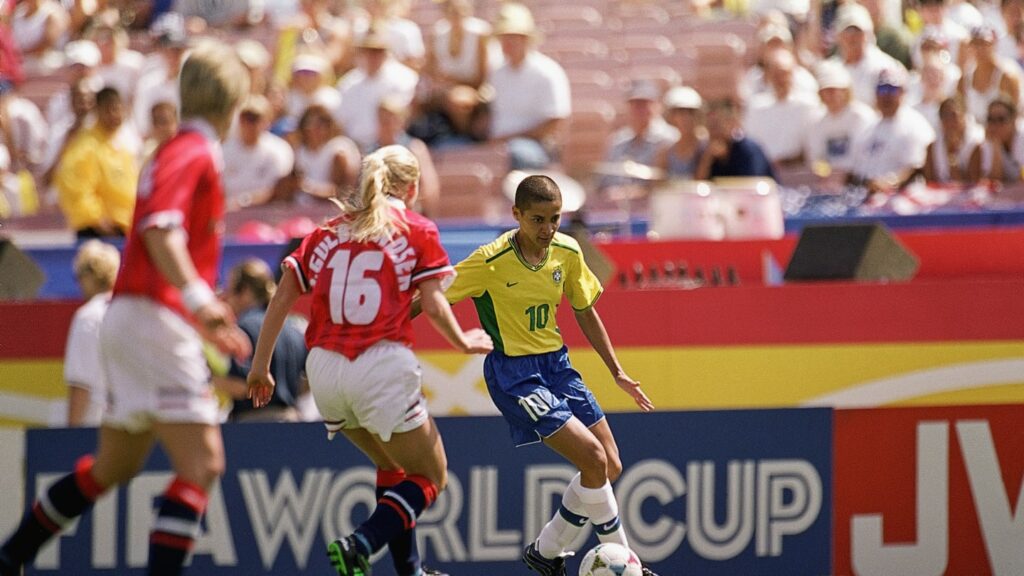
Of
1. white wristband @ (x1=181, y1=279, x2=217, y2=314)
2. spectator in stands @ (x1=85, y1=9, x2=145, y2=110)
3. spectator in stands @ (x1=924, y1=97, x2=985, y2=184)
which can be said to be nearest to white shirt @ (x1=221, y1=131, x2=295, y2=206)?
spectator in stands @ (x1=85, y1=9, x2=145, y2=110)

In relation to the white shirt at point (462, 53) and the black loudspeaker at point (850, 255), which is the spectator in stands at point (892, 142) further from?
the white shirt at point (462, 53)

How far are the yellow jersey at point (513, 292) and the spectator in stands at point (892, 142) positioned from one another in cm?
548

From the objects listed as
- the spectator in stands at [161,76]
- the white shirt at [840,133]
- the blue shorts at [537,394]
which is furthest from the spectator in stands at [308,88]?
the blue shorts at [537,394]

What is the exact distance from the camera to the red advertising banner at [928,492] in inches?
301

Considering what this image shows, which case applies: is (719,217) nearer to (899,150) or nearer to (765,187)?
(765,187)

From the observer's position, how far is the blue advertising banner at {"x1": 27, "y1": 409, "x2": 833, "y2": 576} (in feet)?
24.1

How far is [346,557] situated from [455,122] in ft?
24.8

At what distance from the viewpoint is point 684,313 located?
9195 mm

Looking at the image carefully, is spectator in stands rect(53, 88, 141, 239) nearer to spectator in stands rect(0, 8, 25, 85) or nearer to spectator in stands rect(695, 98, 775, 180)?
spectator in stands rect(0, 8, 25, 85)

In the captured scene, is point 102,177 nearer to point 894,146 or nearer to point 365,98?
point 365,98

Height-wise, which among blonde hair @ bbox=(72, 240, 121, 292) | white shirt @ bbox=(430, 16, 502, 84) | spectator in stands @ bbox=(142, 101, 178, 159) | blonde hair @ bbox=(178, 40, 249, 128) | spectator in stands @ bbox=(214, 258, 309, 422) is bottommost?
spectator in stands @ bbox=(214, 258, 309, 422)

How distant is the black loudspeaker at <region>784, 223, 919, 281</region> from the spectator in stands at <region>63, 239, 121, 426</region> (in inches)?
153

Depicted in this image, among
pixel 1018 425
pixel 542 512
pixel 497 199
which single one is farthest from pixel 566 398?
pixel 497 199

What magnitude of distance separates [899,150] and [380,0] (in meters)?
5.80
